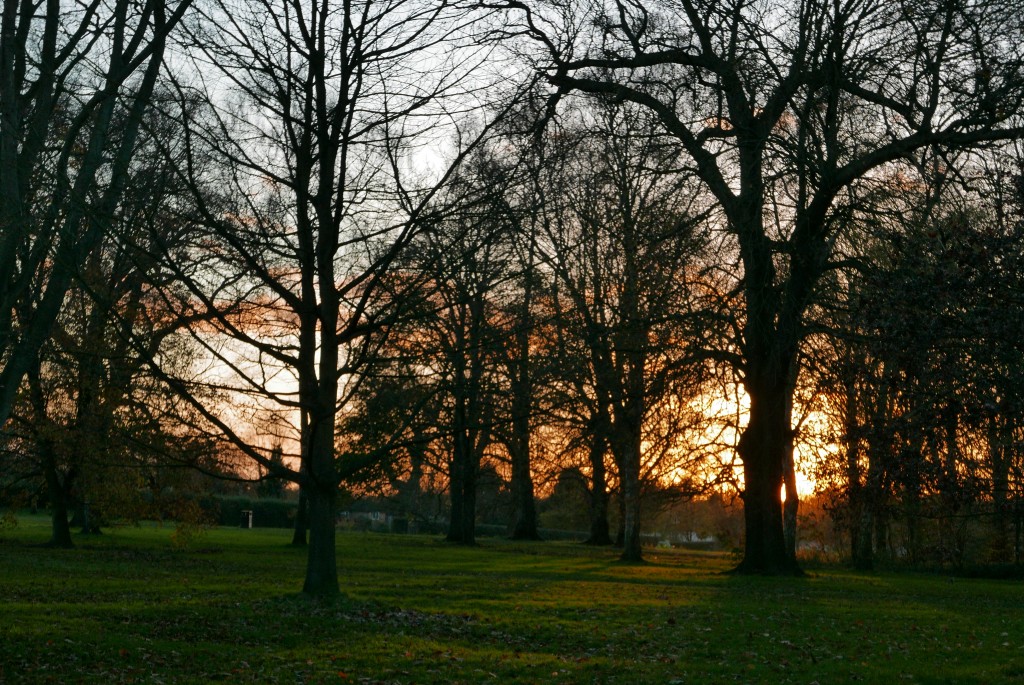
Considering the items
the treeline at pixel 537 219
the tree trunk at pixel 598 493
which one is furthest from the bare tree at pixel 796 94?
the tree trunk at pixel 598 493

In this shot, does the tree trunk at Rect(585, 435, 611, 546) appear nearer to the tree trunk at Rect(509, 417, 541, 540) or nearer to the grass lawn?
the tree trunk at Rect(509, 417, 541, 540)

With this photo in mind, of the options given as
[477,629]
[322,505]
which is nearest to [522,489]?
A: [322,505]

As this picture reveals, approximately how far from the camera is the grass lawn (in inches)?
365

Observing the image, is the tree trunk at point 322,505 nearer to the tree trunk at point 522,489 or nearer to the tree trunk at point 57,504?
the tree trunk at point 57,504

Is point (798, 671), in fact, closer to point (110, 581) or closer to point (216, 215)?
point (216, 215)

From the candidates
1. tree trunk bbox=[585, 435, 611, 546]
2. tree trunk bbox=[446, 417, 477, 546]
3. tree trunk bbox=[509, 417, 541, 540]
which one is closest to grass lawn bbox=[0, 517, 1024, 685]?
tree trunk bbox=[585, 435, 611, 546]

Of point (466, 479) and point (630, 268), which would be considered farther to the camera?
point (466, 479)

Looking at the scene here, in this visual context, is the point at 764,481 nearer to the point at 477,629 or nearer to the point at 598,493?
the point at 477,629

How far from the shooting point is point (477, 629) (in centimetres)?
1234

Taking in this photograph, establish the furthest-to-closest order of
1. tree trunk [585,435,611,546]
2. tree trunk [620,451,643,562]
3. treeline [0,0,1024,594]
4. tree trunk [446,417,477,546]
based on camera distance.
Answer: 1. tree trunk [446,417,477,546]
2. tree trunk [585,435,611,546]
3. tree trunk [620,451,643,562]
4. treeline [0,0,1024,594]

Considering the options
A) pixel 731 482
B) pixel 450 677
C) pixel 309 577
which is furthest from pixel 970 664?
pixel 731 482

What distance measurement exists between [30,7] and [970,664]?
11.6 metres

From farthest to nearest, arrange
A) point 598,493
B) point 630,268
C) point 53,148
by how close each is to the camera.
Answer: point 598,493 → point 630,268 → point 53,148

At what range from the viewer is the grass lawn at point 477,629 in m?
9.27
